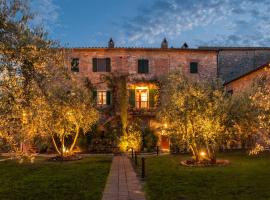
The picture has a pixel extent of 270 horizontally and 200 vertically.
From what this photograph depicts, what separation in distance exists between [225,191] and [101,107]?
2424cm

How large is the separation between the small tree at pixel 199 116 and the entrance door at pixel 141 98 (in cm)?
1449

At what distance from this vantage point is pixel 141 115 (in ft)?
118

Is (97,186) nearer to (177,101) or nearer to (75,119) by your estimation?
(177,101)

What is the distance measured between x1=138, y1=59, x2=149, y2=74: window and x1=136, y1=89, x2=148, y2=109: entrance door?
1908mm

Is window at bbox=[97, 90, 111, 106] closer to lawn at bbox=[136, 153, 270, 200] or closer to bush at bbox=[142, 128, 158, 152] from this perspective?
bush at bbox=[142, 128, 158, 152]

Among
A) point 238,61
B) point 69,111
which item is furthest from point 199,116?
point 238,61

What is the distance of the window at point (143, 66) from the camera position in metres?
37.2

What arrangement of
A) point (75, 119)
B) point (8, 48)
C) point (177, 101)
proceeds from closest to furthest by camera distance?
A: point (8, 48) < point (177, 101) < point (75, 119)

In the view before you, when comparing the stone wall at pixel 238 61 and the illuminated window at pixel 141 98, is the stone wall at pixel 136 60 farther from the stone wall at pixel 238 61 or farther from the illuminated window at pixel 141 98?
the stone wall at pixel 238 61

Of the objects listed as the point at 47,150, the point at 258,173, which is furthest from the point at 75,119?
the point at 258,173

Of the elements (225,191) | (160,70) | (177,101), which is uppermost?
A: (160,70)

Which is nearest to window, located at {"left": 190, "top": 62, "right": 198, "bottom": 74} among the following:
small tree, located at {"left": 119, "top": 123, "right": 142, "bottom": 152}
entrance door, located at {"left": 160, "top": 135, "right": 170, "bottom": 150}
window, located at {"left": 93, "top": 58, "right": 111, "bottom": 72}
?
entrance door, located at {"left": 160, "top": 135, "right": 170, "bottom": 150}

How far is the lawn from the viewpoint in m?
A: 12.6

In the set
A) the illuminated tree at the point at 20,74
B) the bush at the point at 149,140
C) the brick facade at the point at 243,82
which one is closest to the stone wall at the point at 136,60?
the brick facade at the point at 243,82
